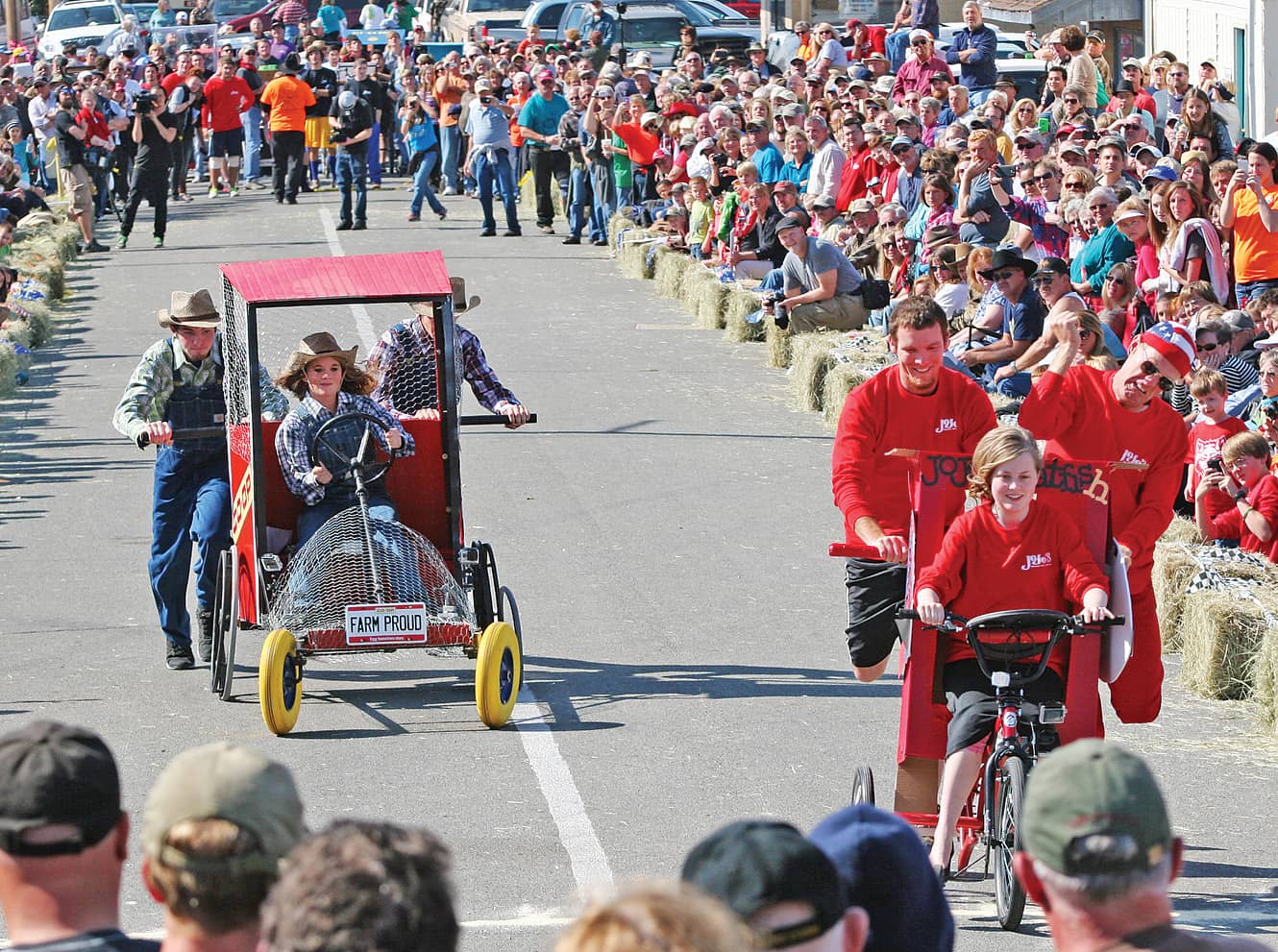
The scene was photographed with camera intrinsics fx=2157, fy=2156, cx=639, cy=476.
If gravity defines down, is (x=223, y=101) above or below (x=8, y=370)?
above

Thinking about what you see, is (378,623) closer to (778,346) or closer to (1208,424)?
(1208,424)

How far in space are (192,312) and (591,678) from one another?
2.49 m

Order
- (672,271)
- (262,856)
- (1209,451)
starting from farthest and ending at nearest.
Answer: (672,271) → (1209,451) → (262,856)

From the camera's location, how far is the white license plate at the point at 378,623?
893 centimetres

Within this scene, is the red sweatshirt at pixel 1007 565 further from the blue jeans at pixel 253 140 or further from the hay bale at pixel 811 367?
the blue jeans at pixel 253 140

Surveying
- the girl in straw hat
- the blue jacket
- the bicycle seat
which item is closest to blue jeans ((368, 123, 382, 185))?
the blue jacket

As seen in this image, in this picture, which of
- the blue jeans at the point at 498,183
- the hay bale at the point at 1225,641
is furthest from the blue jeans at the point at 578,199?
the hay bale at the point at 1225,641

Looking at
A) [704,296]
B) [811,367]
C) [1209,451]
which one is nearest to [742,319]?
[704,296]

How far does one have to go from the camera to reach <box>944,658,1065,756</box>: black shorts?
6793 mm

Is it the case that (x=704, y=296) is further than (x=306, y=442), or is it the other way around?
(x=704, y=296)

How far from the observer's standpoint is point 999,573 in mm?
6855

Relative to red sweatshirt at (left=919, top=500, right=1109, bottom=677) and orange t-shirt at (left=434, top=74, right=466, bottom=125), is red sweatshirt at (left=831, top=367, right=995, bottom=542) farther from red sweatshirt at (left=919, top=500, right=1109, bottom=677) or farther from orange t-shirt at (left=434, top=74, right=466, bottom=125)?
orange t-shirt at (left=434, top=74, right=466, bottom=125)

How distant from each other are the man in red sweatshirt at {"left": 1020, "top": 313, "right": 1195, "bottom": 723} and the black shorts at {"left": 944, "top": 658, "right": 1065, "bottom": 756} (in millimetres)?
554

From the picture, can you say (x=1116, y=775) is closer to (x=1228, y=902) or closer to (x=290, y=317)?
(x=1228, y=902)
